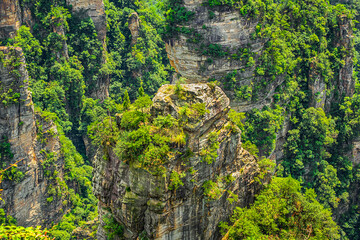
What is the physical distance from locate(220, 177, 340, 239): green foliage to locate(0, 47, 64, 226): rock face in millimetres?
18669

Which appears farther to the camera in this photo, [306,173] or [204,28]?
[306,173]

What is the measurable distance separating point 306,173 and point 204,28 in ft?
60.0

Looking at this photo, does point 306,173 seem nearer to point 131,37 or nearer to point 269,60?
point 269,60

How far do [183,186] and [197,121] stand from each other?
9.84 ft

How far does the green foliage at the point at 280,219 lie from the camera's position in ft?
57.8

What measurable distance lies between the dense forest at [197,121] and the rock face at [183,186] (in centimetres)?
6

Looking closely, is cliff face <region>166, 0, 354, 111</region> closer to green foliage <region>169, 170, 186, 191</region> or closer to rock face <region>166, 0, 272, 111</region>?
rock face <region>166, 0, 272, 111</region>

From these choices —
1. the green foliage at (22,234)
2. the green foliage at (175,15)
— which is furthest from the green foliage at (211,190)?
the green foliage at (175,15)

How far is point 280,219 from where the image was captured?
1844cm

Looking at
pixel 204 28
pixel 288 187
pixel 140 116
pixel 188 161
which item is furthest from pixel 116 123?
pixel 204 28

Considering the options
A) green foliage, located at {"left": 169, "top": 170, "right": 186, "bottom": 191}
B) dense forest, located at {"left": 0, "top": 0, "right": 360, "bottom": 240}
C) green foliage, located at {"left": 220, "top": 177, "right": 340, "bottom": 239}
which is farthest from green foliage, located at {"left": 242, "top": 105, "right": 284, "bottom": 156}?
green foliage, located at {"left": 169, "top": 170, "right": 186, "bottom": 191}

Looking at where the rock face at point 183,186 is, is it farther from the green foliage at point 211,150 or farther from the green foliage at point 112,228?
the green foliage at point 112,228

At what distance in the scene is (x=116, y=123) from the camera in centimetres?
1661

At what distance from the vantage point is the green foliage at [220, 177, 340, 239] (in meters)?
17.6
